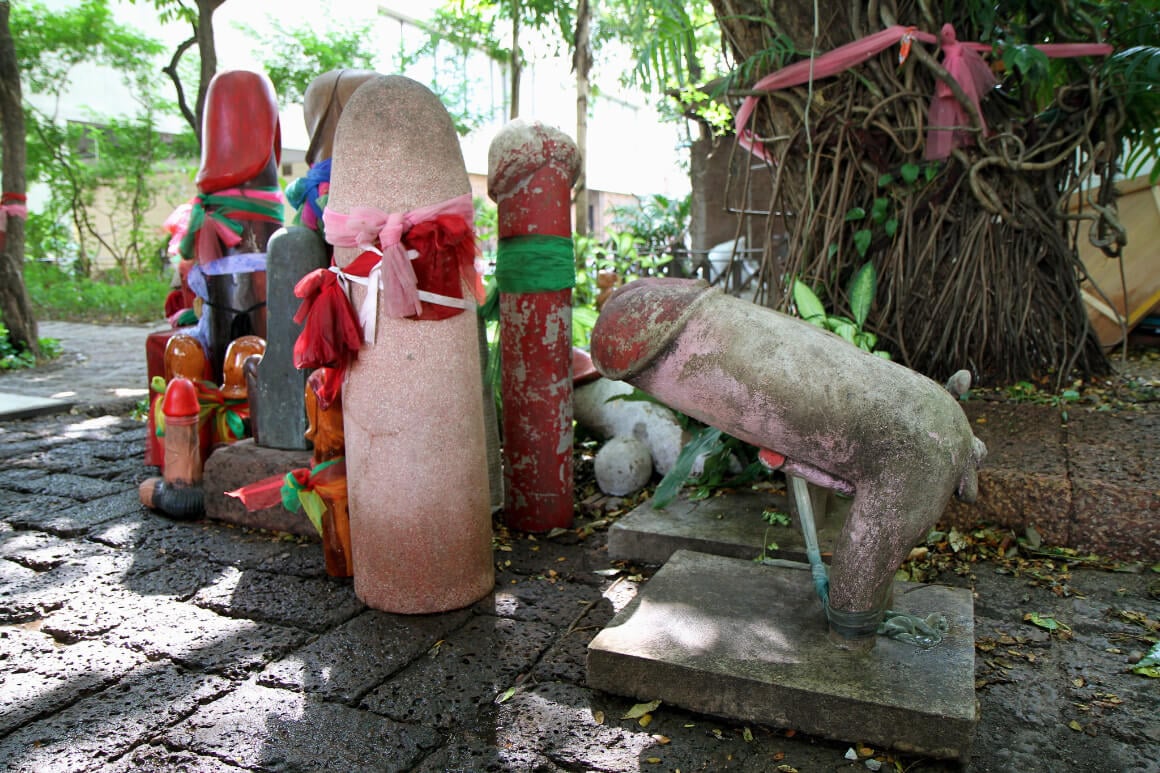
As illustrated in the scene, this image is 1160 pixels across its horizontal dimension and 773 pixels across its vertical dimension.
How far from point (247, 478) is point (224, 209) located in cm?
133

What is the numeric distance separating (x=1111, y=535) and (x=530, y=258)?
2.18m

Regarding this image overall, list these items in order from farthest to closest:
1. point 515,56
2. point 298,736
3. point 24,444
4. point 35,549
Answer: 1. point 515,56
2. point 24,444
3. point 35,549
4. point 298,736

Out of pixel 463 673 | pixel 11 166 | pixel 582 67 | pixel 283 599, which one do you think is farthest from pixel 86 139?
pixel 463 673

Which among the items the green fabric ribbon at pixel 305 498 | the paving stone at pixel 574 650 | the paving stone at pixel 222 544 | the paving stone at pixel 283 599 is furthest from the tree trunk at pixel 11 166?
the paving stone at pixel 574 650

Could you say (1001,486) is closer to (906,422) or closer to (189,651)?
(906,422)

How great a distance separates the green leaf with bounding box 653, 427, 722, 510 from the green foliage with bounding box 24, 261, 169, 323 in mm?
10501

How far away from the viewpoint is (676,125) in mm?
14703

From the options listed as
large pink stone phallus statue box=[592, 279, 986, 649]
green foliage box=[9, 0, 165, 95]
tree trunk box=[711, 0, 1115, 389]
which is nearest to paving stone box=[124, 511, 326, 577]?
large pink stone phallus statue box=[592, 279, 986, 649]

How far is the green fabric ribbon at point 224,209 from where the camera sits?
12.6 ft

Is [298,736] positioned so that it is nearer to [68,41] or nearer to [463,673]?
[463,673]

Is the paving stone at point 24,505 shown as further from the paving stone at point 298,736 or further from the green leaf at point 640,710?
the green leaf at point 640,710

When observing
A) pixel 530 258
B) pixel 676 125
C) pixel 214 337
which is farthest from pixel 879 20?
pixel 676 125

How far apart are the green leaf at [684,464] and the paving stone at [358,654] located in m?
0.76

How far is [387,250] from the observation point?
237 cm
